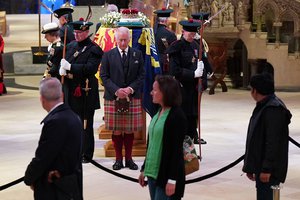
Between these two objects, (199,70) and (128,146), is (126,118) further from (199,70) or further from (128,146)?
(199,70)

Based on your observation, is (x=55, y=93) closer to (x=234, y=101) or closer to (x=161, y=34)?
(x=161, y=34)

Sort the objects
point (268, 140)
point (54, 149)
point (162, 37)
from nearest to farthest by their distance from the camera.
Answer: point (54, 149) → point (268, 140) → point (162, 37)

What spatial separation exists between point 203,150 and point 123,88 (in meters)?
2.27

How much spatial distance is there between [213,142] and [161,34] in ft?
6.65

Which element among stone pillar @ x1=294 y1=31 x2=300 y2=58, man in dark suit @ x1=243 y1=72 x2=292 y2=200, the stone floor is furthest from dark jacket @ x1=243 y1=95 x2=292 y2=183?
stone pillar @ x1=294 y1=31 x2=300 y2=58

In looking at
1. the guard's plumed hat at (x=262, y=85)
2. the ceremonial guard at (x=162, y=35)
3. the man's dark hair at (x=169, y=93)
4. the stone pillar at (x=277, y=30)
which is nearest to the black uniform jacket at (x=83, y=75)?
the ceremonial guard at (x=162, y=35)

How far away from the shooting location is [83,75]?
12.1m

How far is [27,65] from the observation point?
2534 cm

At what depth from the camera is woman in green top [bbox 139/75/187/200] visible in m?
7.37

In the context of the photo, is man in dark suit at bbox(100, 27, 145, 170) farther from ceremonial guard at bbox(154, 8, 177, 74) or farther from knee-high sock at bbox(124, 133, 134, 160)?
ceremonial guard at bbox(154, 8, 177, 74)

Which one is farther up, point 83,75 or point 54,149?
point 83,75

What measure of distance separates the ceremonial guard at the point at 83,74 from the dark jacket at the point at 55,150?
194 inches

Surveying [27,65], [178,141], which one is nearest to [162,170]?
[178,141]

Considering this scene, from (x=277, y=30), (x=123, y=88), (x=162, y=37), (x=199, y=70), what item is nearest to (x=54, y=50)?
(x=123, y=88)
